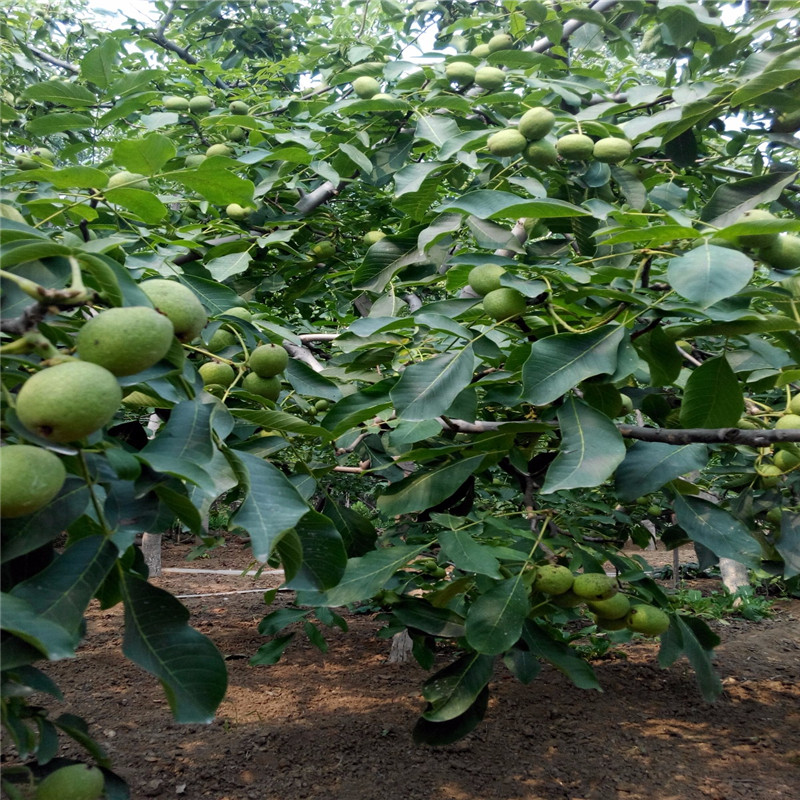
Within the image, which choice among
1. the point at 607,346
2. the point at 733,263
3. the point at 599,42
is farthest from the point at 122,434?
the point at 599,42

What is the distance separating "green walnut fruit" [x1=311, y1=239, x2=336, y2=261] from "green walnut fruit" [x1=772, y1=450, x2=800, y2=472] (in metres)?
1.72

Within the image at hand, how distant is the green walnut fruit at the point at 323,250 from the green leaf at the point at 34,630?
2.15m

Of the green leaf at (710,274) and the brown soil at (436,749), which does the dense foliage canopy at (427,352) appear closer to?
the green leaf at (710,274)

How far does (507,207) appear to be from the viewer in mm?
1207

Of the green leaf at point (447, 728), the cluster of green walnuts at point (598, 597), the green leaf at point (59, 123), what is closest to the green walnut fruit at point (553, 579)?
the cluster of green walnuts at point (598, 597)

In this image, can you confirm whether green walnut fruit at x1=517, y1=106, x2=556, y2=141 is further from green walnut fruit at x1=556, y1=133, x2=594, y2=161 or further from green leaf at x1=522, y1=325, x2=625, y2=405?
green leaf at x1=522, y1=325, x2=625, y2=405

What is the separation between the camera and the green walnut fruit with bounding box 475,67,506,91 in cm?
203

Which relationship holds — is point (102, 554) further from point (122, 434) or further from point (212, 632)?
point (212, 632)

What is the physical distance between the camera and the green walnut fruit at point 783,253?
52.9 inches

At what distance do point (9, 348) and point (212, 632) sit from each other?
5.85m

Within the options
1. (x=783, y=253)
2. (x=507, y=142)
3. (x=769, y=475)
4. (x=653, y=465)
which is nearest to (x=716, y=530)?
(x=653, y=465)

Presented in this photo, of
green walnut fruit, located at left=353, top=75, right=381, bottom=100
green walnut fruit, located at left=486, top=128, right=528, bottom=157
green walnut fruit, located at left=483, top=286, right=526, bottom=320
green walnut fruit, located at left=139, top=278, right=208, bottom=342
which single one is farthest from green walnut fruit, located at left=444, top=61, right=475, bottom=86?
green walnut fruit, located at left=139, top=278, right=208, bottom=342

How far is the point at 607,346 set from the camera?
132 centimetres

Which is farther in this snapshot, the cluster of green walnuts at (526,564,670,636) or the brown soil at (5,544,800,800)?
the brown soil at (5,544,800,800)
